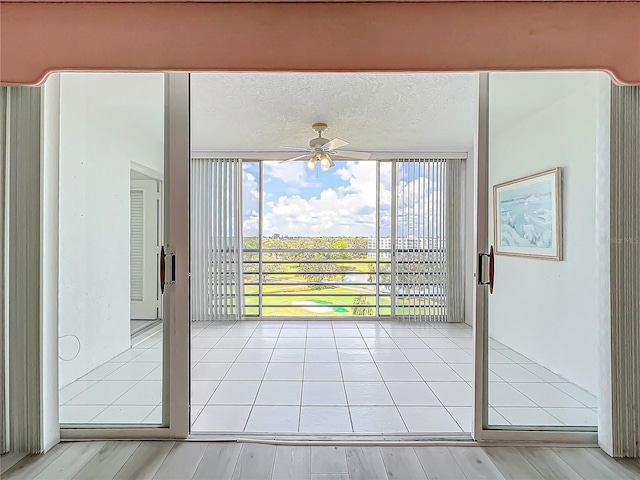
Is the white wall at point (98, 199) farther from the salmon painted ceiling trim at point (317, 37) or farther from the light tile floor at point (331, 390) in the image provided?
the salmon painted ceiling trim at point (317, 37)

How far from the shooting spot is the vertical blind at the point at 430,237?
4980 mm

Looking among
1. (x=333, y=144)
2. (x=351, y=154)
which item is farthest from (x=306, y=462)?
(x=351, y=154)

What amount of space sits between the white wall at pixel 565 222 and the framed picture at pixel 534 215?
5 centimetres

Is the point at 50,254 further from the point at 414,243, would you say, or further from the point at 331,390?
the point at 414,243

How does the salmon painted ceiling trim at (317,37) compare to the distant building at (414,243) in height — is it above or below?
above

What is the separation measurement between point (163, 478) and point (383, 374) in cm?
188

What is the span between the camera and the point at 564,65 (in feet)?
5.45

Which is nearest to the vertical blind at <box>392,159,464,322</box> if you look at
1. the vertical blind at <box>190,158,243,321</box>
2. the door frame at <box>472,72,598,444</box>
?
the vertical blind at <box>190,158,243,321</box>

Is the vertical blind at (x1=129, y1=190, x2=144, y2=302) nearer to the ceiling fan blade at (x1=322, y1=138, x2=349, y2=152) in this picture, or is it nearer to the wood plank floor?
the wood plank floor

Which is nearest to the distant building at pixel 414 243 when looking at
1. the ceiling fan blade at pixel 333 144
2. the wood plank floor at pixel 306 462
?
the ceiling fan blade at pixel 333 144

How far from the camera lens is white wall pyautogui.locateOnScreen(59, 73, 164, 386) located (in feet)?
6.63

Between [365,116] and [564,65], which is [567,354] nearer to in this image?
[564,65]

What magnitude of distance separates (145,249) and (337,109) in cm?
221

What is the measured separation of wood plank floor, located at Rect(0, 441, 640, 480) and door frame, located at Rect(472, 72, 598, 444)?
0.23 ft
